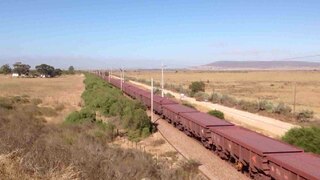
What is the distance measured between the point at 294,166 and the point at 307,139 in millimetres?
8321

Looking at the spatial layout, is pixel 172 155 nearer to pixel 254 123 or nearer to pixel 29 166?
pixel 29 166

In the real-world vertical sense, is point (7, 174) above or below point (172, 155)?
above

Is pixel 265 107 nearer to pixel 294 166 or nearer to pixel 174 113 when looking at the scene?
pixel 174 113

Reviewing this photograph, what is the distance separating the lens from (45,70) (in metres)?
180

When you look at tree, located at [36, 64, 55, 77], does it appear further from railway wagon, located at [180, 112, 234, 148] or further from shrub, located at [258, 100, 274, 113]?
railway wagon, located at [180, 112, 234, 148]

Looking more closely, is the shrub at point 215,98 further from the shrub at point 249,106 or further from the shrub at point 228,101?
the shrub at point 249,106

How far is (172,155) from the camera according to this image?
2073 cm

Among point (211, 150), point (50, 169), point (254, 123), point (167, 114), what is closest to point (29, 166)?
point (50, 169)

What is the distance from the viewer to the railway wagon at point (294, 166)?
1085cm

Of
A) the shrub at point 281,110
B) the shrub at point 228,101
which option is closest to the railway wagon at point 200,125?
the shrub at point 281,110

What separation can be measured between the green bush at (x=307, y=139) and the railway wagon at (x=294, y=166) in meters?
A: 5.36

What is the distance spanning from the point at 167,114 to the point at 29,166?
25.1m

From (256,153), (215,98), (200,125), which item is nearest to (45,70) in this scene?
(215,98)

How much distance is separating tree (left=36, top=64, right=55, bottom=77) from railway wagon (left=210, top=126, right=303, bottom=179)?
168 metres
